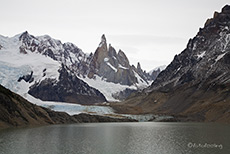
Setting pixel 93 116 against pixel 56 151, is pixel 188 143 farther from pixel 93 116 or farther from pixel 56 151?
pixel 93 116

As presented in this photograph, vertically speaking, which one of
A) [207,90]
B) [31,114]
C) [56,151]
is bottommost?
[56,151]

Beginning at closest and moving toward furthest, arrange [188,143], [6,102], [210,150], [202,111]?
[210,150]
[188,143]
[6,102]
[202,111]

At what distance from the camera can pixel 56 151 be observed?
49.7 meters

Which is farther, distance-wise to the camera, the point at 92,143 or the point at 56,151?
the point at 92,143

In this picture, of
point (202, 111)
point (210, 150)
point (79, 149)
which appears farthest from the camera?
point (202, 111)

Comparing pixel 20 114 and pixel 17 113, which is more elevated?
pixel 17 113

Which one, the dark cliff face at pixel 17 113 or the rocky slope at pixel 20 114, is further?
the rocky slope at pixel 20 114

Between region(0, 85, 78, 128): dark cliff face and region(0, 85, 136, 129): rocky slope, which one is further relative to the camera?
region(0, 85, 136, 129): rocky slope

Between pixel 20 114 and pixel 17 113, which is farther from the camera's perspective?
pixel 20 114

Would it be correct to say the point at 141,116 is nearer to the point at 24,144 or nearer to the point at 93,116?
the point at 93,116

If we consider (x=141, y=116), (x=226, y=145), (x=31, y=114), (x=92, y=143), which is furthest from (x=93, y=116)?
(x=226, y=145)

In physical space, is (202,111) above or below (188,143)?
above

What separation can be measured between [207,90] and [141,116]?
44.7 metres

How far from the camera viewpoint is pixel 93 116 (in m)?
171
